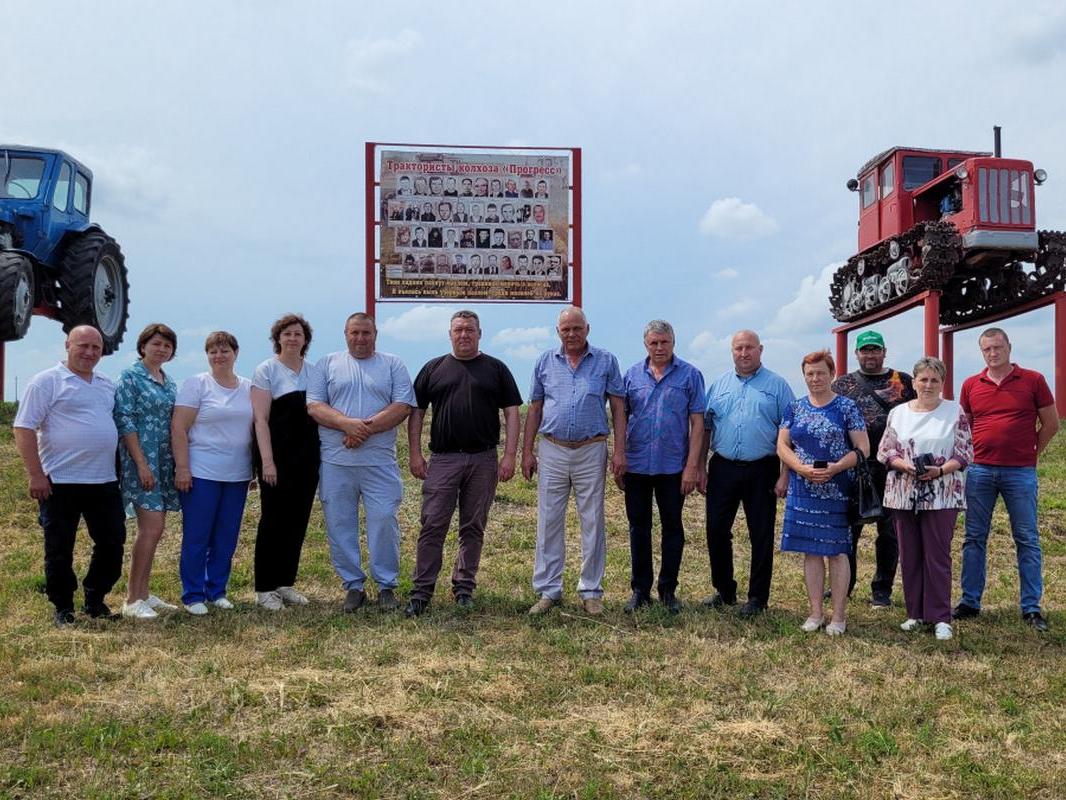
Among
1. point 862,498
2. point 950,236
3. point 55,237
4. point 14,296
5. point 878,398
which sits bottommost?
point 862,498

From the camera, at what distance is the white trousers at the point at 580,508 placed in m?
5.39

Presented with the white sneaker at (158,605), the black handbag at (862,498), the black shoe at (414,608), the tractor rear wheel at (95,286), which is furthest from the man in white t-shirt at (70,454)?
the tractor rear wheel at (95,286)

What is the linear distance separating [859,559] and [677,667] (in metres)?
3.68

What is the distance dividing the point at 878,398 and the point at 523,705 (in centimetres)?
319

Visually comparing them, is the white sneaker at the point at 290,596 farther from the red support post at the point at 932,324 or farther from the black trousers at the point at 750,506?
the red support post at the point at 932,324

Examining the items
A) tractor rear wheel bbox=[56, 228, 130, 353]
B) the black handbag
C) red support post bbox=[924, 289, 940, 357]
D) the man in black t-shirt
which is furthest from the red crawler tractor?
tractor rear wheel bbox=[56, 228, 130, 353]

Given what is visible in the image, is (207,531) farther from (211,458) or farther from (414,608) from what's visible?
(414,608)

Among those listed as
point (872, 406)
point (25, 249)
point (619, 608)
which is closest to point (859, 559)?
point (872, 406)

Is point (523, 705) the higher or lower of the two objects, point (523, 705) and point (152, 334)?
the lower

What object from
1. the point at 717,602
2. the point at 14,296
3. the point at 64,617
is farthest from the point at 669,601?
the point at 14,296

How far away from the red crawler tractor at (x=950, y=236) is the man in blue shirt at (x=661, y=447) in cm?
954

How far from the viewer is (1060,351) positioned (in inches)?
539

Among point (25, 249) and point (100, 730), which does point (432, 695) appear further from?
point (25, 249)

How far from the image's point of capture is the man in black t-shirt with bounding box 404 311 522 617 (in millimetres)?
5371
